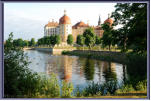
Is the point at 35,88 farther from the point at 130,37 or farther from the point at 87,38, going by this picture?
the point at 87,38

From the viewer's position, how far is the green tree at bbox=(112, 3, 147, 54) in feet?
35.1

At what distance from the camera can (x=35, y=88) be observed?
10078 mm

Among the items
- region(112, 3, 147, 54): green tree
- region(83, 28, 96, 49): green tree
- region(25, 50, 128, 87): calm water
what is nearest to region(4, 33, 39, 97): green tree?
region(25, 50, 128, 87): calm water

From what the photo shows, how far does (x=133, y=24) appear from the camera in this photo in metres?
11.6

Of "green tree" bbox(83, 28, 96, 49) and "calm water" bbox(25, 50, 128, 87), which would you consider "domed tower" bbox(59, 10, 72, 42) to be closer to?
"green tree" bbox(83, 28, 96, 49)

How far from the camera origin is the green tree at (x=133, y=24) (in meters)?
10.7

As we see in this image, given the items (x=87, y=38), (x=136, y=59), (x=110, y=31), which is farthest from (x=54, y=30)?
(x=110, y=31)

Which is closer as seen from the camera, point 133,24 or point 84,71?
point 133,24

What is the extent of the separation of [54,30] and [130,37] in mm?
115481

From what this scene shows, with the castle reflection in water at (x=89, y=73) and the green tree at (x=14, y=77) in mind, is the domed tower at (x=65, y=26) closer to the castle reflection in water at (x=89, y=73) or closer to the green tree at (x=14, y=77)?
the castle reflection in water at (x=89, y=73)

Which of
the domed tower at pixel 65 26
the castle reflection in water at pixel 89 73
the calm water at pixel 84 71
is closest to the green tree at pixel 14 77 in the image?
the calm water at pixel 84 71

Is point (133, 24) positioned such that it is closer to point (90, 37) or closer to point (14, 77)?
point (14, 77)

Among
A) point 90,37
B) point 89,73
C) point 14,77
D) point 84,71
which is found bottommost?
point 89,73

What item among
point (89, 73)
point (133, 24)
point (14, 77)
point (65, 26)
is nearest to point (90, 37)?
point (89, 73)
